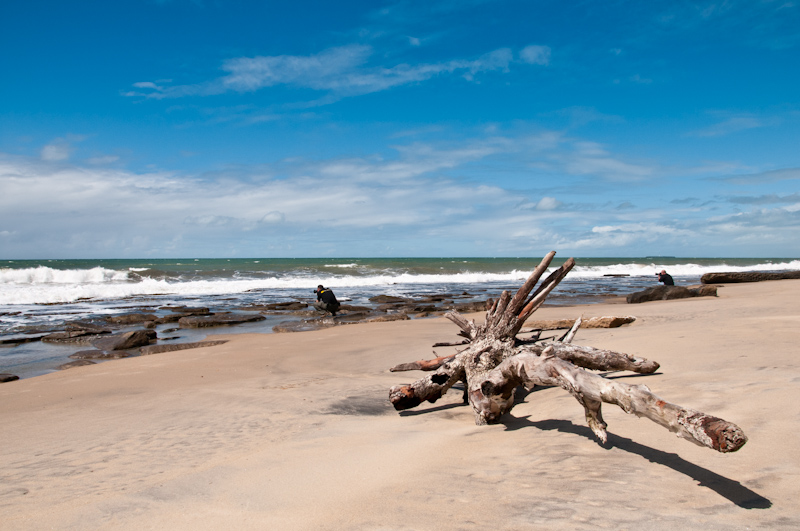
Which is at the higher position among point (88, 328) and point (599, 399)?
point (599, 399)

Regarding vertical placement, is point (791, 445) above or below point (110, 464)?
above

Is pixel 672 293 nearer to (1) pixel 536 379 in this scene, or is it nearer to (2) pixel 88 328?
(1) pixel 536 379

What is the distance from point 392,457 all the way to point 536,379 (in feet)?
4.28

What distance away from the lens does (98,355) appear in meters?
10.0

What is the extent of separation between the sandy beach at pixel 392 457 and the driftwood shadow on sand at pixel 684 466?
0.01m

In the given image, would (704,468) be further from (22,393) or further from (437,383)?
(22,393)

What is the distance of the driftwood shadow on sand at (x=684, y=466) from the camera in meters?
2.33

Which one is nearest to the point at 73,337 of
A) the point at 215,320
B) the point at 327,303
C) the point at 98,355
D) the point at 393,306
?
the point at 98,355

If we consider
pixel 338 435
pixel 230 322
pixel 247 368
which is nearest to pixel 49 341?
pixel 230 322

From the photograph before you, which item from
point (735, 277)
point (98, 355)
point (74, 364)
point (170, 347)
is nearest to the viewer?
point (74, 364)

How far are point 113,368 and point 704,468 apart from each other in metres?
9.00

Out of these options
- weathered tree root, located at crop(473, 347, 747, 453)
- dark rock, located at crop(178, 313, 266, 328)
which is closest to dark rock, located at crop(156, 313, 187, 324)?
dark rock, located at crop(178, 313, 266, 328)

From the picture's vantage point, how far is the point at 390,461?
3.41 meters

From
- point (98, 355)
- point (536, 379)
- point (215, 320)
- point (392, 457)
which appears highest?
point (536, 379)
